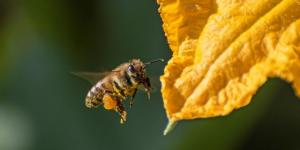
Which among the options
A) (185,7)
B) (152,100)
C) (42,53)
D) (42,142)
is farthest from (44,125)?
(185,7)

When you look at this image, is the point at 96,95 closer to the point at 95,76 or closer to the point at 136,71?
the point at 95,76

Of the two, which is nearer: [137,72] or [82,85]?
[137,72]

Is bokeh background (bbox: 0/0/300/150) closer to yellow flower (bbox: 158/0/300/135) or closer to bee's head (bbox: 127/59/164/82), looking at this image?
bee's head (bbox: 127/59/164/82)

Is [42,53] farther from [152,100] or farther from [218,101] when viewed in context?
[218,101]

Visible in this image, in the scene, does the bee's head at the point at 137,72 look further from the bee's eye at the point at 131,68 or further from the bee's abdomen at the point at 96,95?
the bee's abdomen at the point at 96,95

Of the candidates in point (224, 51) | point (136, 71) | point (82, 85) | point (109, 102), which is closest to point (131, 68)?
point (136, 71)

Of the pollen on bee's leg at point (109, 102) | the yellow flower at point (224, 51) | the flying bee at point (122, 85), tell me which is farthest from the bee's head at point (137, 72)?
the yellow flower at point (224, 51)
